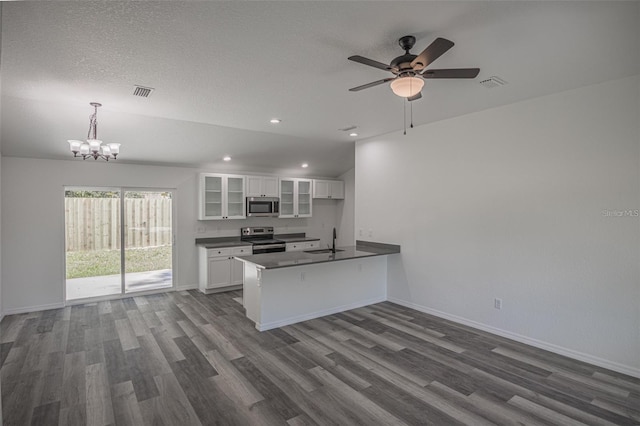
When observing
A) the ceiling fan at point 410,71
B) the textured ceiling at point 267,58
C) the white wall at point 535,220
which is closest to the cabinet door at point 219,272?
the textured ceiling at point 267,58

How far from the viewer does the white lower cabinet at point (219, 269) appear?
19.8 ft

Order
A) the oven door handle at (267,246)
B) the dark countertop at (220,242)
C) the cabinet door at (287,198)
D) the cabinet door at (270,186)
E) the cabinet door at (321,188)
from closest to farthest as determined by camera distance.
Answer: the dark countertop at (220,242) → the oven door handle at (267,246) → the cabinet door at (270,186) → the cabinet door at (287,198) → the cabinet door at (321,188)

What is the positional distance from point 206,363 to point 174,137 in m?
3.32

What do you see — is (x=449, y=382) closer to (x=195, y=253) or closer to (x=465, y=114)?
(x=465, y=114)

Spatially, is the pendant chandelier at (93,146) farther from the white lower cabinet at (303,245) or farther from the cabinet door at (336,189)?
the cabinet door at (336,189)

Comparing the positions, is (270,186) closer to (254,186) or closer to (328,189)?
(254,186)

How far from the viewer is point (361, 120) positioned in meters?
4.56

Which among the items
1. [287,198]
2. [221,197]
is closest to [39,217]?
[221,197]

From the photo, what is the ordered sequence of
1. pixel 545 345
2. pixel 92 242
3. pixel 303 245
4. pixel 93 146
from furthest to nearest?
1. pixel 303 245
2. pixel 92 242
3. pixel 93 146
4. pixel 545 345

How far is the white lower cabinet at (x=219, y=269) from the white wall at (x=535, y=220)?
10.1ft

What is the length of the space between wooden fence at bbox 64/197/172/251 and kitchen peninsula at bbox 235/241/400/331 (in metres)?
2.53

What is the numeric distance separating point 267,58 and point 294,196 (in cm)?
481

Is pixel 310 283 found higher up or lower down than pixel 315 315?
higher up

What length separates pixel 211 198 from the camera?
647 centimetres
